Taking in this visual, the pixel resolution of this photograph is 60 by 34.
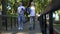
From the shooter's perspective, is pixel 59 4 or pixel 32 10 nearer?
pixel 59 4

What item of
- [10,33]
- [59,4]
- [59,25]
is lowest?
[10,33]

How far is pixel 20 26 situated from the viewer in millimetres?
12945

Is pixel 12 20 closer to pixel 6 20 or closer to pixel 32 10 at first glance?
pixel 6 20

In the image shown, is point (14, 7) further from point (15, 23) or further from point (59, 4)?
point (59, 4)

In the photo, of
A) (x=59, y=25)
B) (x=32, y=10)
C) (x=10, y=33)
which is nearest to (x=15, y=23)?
(x=32, y=10)

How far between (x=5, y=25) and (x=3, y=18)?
0.50 metres

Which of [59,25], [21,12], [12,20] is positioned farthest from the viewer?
[12,20]

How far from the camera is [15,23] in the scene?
15.3m

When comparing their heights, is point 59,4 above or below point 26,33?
above

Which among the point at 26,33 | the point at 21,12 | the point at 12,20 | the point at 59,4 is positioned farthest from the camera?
the point at 12,20

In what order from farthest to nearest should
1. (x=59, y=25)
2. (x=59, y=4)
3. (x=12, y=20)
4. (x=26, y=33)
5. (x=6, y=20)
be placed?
(x=12, y=20)
(x=6, y=20)
(x=26, y=33)
(x=59, y=25)
(x=59, y=4)

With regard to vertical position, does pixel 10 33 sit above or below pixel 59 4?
below

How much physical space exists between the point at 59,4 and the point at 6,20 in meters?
11.0

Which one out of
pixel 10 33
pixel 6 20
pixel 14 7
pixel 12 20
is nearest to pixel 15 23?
pixel 12 20
